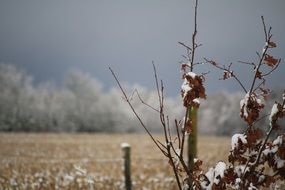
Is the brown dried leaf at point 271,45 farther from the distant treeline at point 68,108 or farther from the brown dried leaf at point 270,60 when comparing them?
the distant treeline at point 68,108

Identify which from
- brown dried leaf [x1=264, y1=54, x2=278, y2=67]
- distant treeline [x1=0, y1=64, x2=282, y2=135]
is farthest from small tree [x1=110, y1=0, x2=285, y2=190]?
distant treeline [x1=0, y1=64, x2=282, y2=135]

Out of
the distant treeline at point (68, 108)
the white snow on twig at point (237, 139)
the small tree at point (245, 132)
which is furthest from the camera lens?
the distant treeline at point (68, 108)

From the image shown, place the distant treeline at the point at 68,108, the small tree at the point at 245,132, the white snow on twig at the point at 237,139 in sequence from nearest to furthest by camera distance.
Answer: the small tree at the point at 245,132 < the white snow on twig at the point at 237,139 < the distant treeline at the point at 68,108

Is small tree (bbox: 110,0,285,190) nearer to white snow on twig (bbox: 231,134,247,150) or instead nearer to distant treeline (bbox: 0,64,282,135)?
white snow on twig (bbox: 231,134,247,150)

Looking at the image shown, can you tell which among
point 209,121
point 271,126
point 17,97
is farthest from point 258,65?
point 209,121

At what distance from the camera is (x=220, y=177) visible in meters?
3.72

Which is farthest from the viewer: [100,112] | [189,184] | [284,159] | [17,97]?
[100,112]

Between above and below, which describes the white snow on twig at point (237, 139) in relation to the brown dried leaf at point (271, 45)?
below

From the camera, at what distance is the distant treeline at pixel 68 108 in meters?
67.2

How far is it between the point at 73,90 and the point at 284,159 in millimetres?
79923

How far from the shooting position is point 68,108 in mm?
75812

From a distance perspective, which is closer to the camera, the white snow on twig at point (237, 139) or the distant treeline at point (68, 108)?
the white snow on twig at point (237, 139)

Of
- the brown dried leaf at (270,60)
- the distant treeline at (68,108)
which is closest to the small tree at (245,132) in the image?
the brown dried leaf at (270,60)

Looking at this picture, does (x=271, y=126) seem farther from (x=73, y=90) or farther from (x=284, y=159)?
(x=73, y=90)
